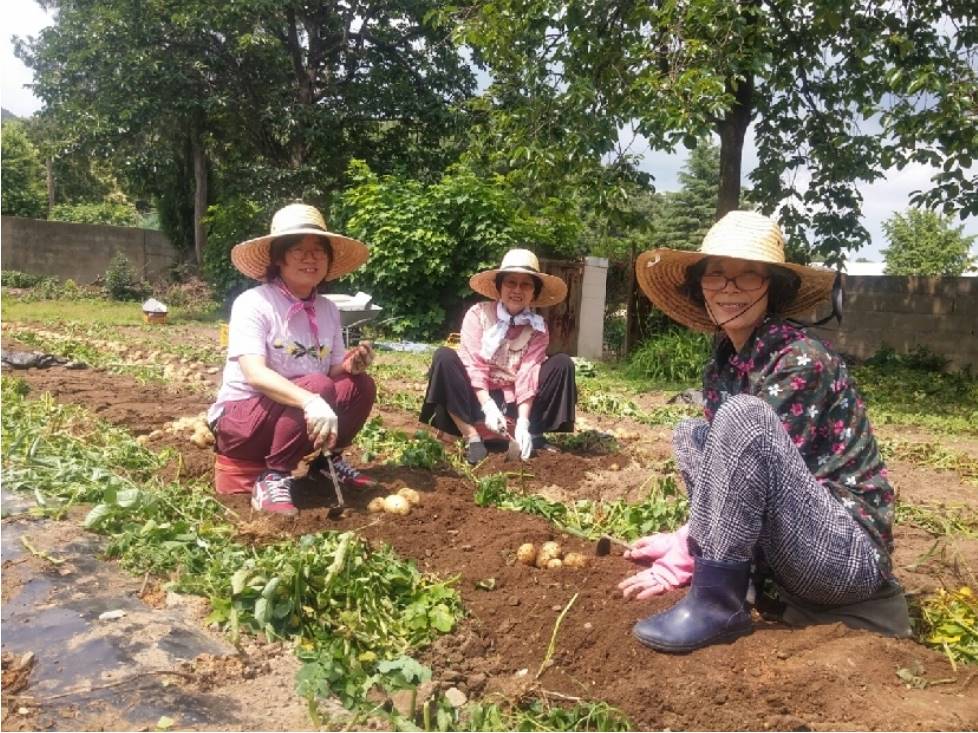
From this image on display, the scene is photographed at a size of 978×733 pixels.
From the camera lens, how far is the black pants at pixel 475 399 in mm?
4961

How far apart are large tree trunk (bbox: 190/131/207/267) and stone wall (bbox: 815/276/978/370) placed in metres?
13.2

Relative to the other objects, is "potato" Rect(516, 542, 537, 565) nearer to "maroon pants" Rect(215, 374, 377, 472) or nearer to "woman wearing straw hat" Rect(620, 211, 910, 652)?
"woman wearing straw hat" Rect(620, 211, 910, 652)

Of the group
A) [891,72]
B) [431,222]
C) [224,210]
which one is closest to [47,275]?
[224,210]

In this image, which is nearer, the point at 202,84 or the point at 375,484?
the point at 375,484

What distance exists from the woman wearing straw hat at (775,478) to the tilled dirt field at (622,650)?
0.10m

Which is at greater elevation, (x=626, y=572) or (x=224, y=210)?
(x=224, y=210)

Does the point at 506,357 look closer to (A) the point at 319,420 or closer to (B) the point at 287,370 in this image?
(B) the point at 287,370

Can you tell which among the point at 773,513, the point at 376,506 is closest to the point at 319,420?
the point at 376,506

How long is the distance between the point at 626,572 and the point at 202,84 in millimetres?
16099

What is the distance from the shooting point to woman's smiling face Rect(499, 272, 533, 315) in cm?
504

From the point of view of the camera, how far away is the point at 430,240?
12.3 meters

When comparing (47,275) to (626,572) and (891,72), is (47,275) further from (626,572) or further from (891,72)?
(626,572)

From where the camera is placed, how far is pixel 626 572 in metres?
2.93

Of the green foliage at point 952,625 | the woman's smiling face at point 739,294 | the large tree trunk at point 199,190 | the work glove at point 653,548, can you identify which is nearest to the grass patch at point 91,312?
the large tree trunk at point 199,190
